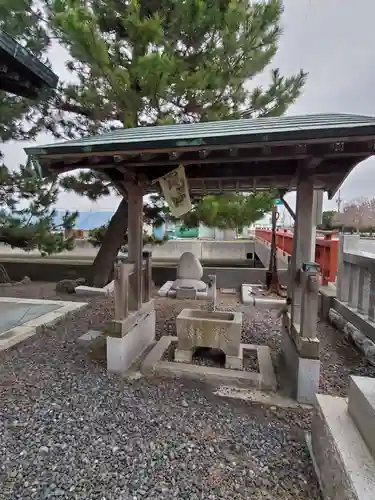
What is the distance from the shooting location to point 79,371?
288cm

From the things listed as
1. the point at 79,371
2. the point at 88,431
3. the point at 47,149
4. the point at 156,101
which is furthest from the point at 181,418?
the point at 156,101

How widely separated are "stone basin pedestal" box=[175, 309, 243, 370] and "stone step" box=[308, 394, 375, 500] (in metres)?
1.21

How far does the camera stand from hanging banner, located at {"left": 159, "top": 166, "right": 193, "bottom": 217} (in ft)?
10.2

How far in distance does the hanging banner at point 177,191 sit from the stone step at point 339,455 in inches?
83.5

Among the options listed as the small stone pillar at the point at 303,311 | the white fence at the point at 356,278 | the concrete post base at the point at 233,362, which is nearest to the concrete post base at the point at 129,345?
the concrete post base at the point at 233,362

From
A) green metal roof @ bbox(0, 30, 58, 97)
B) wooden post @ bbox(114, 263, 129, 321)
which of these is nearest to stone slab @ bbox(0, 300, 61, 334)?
wooden post @ bbox(114, 263, 129, 321)

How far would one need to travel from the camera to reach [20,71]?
4.05m

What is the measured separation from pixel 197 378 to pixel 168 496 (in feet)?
4.25

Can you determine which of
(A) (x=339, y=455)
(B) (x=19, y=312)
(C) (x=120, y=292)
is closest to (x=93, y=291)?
(B) (x=19, y=312)

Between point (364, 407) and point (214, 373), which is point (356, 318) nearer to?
point (214, 373)

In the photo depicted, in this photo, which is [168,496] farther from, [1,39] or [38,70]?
[38,70]

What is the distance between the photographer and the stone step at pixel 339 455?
47.4 inches

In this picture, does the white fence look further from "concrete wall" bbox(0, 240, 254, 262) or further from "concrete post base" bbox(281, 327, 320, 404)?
"concrete wall" bbox(0, 240, 254, 262)

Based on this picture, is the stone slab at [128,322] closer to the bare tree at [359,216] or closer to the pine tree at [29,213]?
the pine tree at [29,213]
